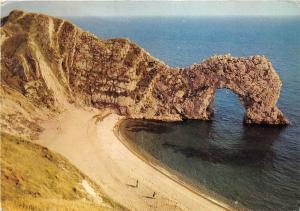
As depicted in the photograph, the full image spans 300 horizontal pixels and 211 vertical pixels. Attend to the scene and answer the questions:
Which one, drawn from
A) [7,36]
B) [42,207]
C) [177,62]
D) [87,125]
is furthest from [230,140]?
[177,62]

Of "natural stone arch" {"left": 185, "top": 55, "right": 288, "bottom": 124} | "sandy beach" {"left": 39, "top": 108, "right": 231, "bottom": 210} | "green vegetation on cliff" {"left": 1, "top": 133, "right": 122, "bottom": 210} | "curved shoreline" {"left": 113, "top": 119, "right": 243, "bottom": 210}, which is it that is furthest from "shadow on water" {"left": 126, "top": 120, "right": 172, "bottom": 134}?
"green vegetation on cliff" {"left": 1, "top": 133, "right": 122, "bottom": 210}

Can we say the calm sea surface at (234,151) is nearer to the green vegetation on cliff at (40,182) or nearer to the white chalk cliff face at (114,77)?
the white chalk cliff face at (114,77)

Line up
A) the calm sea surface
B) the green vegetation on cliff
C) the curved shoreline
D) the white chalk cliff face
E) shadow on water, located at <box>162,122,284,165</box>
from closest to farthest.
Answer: the green vegetation on cliff → the curved shoreline → the calm sea surface → shadow on water, located at <box>162,122,284,165</box> → the white chalk cliff face

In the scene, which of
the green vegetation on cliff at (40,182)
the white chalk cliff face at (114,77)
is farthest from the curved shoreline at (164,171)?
the green vegetation on cliff at (40,182)

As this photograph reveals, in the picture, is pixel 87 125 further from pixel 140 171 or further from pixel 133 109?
pixel 140 171

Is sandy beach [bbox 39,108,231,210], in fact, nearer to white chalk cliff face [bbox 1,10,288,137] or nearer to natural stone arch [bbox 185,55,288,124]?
white chalk cliff face [bbox 1,10,288,137]

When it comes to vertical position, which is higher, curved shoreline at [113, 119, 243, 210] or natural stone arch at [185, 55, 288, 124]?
natural stone arch at [185, 55, 288, 124]

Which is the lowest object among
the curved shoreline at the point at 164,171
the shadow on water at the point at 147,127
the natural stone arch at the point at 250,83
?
the curved shoreline at the point at 164,171

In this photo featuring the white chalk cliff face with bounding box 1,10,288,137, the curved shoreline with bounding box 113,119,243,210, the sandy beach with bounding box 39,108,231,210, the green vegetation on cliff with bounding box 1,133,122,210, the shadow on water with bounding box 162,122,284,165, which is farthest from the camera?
the white chalk cliff face with bounding box 1,10,288,137
